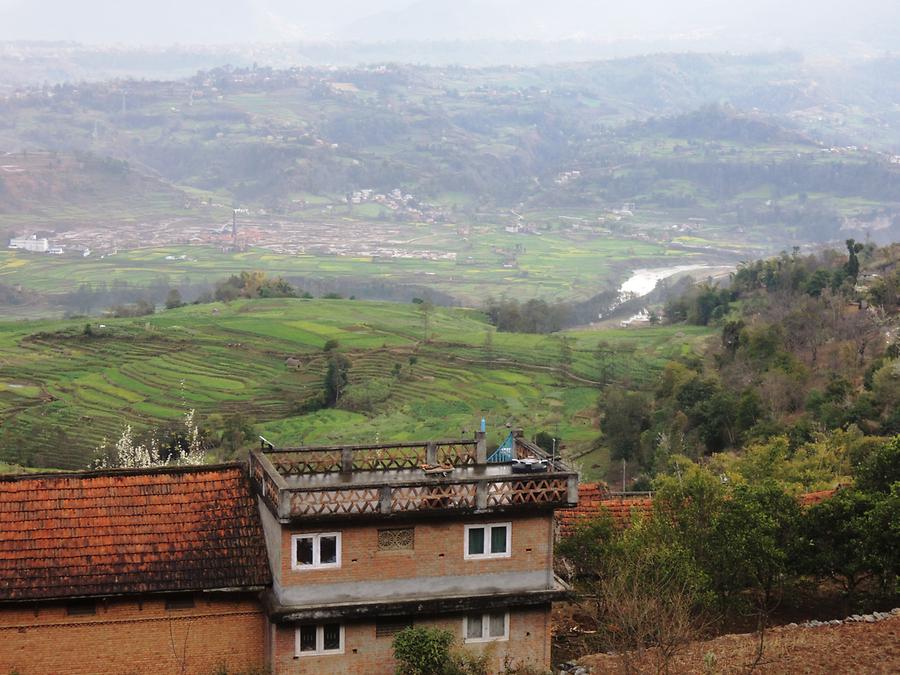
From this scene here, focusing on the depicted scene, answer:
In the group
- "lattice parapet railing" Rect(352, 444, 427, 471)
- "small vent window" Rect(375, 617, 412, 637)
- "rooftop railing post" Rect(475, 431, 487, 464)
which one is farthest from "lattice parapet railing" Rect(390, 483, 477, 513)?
"rooftop railing post" Rect(475, 431, 487, 464)

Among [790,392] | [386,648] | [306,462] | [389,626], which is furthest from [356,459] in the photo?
[790,392]

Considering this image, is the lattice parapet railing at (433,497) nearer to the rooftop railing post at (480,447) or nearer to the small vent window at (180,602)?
the rooftop railing post at (480,447)

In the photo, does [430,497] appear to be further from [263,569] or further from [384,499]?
[263,569]

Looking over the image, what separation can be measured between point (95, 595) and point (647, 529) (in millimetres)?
8693

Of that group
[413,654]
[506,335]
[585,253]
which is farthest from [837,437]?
[585,253]

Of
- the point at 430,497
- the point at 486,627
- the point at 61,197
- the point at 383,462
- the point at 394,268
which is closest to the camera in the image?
the point at 430,497

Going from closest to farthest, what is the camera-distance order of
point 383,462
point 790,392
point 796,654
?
point 796,654 → point 383,462 → point 790,392

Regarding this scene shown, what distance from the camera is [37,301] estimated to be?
122875mm

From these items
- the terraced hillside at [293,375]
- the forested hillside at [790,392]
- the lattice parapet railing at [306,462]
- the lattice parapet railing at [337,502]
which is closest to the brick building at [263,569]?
the lattice parapet railing at [337,502]

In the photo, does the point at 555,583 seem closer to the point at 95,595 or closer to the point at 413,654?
the point at 413,654

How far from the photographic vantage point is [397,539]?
17.0 meters

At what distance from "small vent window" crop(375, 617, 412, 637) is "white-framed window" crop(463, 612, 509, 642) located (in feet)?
2.79

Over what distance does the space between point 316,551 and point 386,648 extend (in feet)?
5.49

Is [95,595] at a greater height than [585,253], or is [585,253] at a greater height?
[95,595]
